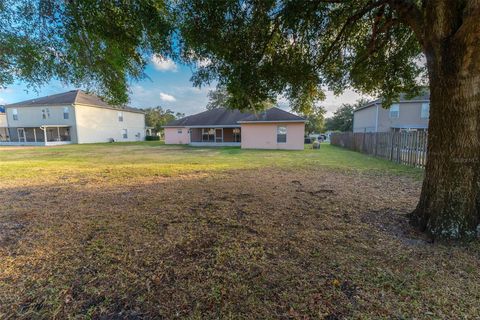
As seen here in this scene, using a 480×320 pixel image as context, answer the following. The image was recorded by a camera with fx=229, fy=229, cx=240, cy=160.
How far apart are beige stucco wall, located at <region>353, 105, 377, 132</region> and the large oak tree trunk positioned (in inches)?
940

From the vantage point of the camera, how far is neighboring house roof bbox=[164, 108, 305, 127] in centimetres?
2081

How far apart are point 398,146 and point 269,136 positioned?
10977 mm

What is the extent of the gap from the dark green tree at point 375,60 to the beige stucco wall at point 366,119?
20096 millimetres

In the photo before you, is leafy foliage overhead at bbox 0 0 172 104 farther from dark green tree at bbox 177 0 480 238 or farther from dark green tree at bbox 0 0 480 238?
dark green tree at bbox 177 0 480 238

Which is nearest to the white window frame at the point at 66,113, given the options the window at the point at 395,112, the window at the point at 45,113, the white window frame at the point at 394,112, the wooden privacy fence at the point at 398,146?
the window at the point at 45,113

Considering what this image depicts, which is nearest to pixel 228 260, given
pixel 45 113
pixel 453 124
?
pixel 453 124

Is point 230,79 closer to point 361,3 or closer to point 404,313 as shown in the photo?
point 361,3

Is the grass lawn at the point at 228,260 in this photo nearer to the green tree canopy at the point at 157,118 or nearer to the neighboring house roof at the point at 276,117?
the neighboring house roof at the point at 276,117

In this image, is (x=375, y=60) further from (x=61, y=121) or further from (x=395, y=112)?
(x=61, y=121)

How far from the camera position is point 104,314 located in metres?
2.02

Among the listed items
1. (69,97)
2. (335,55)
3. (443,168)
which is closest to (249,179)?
(335,55)

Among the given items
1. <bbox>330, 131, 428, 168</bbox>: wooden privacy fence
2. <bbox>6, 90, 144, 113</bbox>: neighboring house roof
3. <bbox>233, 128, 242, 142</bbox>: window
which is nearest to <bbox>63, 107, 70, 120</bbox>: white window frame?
<bbox>6, 90, 144, 113</bbox>: neighboring house roof

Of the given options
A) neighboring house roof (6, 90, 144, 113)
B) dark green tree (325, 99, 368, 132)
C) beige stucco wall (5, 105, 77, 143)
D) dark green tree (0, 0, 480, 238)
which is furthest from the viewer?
dark green tree (325, 99, 368, 132)

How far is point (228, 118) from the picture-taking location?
2642 centimetres
